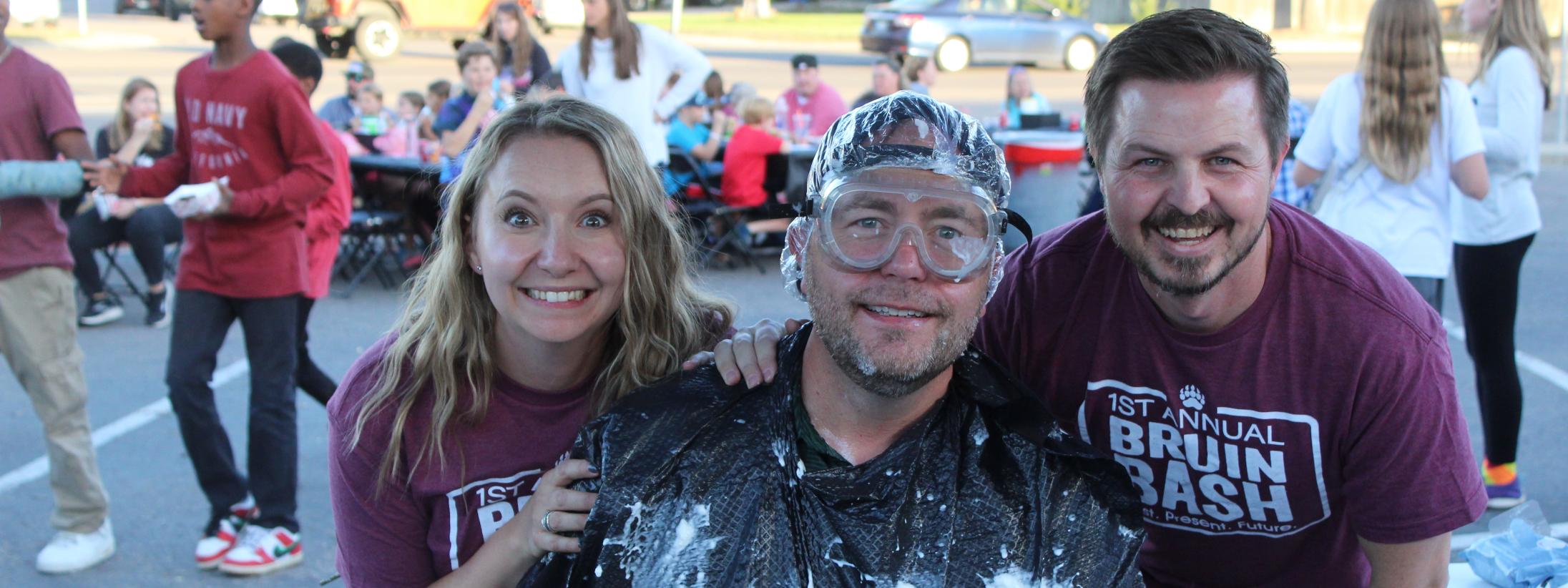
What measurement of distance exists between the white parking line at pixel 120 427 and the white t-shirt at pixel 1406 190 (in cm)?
383

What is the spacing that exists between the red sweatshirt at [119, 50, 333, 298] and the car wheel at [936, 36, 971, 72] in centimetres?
1821

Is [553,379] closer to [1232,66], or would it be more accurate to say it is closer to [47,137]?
[1232,66]

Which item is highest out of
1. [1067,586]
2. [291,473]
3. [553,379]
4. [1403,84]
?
[1403,84]

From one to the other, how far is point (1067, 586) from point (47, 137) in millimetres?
3751

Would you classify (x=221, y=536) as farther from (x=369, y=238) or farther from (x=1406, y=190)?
(x=369, y=238)

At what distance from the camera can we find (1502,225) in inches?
180

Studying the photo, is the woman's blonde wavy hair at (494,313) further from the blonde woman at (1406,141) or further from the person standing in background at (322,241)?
the blonde woman at (1406,141)

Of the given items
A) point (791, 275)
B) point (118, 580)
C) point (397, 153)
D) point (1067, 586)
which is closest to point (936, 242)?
point (791, 275)

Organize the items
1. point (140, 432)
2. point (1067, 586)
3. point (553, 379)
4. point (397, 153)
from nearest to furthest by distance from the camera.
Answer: point (1067, 586) → point (553, 379) → point (140, 432) → point (397, 153)

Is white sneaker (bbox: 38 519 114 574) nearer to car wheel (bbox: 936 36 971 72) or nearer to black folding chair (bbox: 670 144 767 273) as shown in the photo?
black folding chair (bbox: 670 144 767 273)

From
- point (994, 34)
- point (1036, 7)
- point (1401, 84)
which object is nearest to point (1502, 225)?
point (1401, 84)

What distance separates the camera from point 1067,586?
6.84ft

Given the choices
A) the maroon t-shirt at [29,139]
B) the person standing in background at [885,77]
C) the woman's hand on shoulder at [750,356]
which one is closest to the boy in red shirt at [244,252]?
the maroon t-shirt at [29,139]

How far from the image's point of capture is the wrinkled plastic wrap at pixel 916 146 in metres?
2.21
